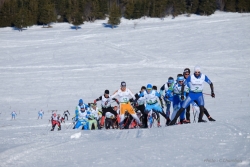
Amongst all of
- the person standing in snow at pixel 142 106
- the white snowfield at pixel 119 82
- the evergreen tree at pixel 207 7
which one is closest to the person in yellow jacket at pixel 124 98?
the person standing in snow at pixel 142 106

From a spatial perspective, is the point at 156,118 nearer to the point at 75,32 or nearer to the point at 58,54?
the point at 58,54

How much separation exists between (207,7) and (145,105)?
76.7 m

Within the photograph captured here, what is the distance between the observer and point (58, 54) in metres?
57.9

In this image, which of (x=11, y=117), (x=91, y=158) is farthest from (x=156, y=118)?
(x=11, y=117)

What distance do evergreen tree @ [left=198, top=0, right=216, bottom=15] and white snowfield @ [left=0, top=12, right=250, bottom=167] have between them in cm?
278

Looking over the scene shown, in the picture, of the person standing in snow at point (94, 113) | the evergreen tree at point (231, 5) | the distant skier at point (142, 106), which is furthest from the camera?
the evergreen tree at point (231, 5)

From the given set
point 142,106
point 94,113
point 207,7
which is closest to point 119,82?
point 94,113

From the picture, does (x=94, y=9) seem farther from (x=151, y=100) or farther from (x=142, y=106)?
(x=151, y=100)

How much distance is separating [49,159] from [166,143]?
2498 mm

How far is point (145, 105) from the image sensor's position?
555 inches

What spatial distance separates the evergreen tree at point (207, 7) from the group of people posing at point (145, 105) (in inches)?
2955

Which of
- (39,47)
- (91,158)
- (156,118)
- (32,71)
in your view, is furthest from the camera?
(39,47)

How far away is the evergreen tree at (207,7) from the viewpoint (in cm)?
8713

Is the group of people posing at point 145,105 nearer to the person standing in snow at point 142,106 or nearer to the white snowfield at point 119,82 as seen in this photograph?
the person standing in snow at point 142,106
